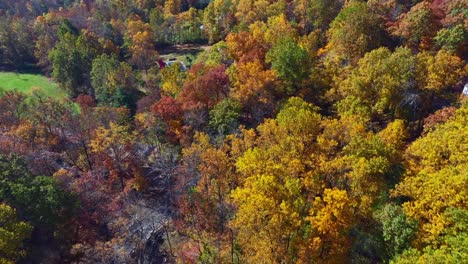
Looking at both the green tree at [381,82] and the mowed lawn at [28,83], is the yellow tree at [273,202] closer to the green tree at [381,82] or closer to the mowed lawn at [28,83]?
the green tree at [381,82]

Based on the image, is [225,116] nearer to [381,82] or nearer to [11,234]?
[381,82]

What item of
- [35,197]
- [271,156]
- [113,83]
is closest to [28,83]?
[113,83]

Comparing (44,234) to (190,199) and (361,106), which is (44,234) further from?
(361,106)

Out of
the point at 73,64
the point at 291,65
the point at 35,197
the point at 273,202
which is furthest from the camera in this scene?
the point at 73,64

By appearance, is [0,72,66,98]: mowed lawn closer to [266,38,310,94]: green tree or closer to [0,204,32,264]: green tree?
[0,204,32,264]: green tree

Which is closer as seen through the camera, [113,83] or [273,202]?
[273,202]

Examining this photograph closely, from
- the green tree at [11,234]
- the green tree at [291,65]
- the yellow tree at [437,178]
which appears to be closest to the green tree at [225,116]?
the green tree at [291,65]

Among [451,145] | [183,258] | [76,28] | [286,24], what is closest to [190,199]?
[183,258]
